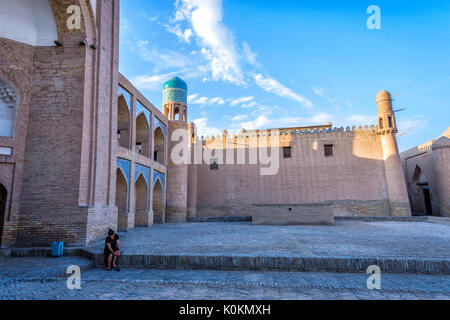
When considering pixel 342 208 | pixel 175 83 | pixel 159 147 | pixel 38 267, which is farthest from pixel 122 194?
pixel 342 208

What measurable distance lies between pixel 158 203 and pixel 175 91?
798 cm

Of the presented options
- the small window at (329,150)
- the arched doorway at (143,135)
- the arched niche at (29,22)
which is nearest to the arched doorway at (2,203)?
the arched niche at (29,22)

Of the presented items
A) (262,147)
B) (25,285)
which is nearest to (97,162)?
(25,285)

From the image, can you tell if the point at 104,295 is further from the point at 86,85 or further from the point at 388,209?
the point at 388,209

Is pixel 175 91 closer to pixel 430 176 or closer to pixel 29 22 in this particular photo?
pixel 29 22

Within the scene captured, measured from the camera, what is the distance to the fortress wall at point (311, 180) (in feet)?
59.0

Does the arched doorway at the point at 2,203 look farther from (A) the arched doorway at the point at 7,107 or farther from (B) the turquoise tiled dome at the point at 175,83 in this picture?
(B) the turquoise tiled dome at the point at 175,83

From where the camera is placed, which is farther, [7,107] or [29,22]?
[29,22]

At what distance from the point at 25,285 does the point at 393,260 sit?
19.0 feet

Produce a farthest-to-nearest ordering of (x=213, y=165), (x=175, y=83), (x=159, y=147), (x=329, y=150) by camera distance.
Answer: (x=213, y=165), (x=175, y=83), (x=329, y=150), (x=159, y=147)

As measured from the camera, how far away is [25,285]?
4.12 meters

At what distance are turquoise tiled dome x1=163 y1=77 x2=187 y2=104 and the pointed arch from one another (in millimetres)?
6501

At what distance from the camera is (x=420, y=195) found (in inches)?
792

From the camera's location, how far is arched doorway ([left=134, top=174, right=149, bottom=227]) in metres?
13.3
